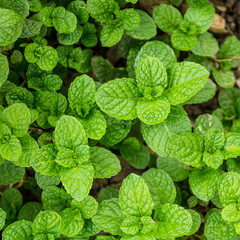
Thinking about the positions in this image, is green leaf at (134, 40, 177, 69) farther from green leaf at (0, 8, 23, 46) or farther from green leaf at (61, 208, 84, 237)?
green leaf at (61, 208, 84, 237)

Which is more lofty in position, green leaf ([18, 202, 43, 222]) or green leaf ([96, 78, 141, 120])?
green leaf ([96, 78, 141, 120])

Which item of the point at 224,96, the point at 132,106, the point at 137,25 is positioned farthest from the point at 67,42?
the point at 224,96

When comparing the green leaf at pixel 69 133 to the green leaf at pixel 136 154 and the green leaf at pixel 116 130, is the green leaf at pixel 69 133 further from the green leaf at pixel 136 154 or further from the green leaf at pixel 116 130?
the green leaf at pixel 136 154

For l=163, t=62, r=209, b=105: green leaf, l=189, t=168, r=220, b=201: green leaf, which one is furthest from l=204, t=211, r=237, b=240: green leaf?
l=163, t=62, r=209, b=105: green leaf

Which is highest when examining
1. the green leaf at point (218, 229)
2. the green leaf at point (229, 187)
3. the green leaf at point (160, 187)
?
the green leaf at point (229, 187)

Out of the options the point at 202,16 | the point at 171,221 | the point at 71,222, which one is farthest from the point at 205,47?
the point at 71,222

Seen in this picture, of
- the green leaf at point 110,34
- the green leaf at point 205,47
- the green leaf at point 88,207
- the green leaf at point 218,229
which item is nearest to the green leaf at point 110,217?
the green leaf at point 88,207

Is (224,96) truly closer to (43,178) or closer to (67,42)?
(67,42)

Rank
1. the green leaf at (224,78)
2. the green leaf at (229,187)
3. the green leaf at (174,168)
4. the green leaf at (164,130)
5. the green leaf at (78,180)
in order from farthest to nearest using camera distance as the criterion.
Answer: the green leaf at (224,78)
the green leaf at (174,168)
the green leaf at (164,130)
the green leaf at (229,187)
the green leaf at (78,180)
